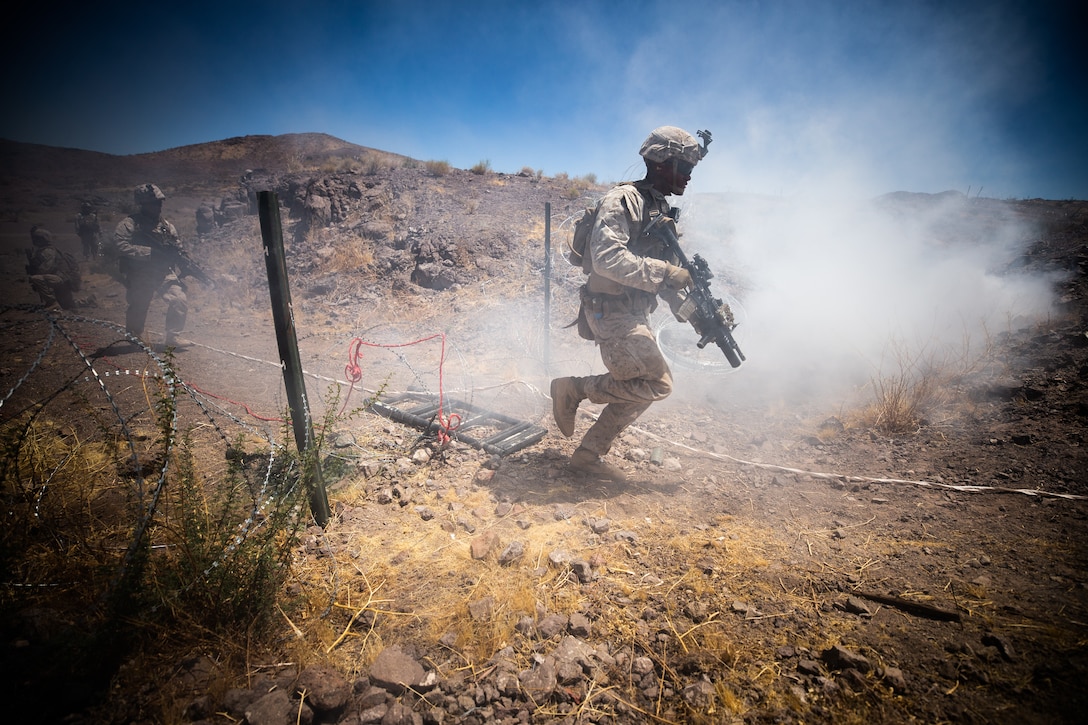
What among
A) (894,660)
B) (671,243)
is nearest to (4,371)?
(671,243)

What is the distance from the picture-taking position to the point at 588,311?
3.35 meters

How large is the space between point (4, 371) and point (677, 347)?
8391 millimetres

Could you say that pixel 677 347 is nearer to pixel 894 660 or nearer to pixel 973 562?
pixel 973 562

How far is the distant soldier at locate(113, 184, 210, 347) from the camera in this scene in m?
6.57

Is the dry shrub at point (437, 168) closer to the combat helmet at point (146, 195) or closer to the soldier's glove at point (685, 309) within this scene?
the combat helmet at point (146, 195)

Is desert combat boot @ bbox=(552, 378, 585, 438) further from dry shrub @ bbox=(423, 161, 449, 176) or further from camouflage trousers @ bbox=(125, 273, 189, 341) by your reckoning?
dry shrub @ bbox=(423, 161, 449, 176)

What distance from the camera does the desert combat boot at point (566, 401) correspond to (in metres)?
3.38

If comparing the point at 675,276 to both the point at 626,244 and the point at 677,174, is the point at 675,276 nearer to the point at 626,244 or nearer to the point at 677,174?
the point at 626,244

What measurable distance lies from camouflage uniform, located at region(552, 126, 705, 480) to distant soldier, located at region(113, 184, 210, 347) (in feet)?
22.9

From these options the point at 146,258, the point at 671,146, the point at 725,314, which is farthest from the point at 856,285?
the point at 146,258

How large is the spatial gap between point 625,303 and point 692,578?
72.7 inches

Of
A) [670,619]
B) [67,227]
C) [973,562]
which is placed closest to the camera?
[670,619]

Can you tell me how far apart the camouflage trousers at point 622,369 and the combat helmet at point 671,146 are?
42.5 inches

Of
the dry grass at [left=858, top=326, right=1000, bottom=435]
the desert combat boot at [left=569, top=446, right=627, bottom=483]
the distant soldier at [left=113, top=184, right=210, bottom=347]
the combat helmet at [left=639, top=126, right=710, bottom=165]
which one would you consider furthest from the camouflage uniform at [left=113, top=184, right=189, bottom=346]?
the dry grass at [left=858, top=326, right=1000, bottom=435]
